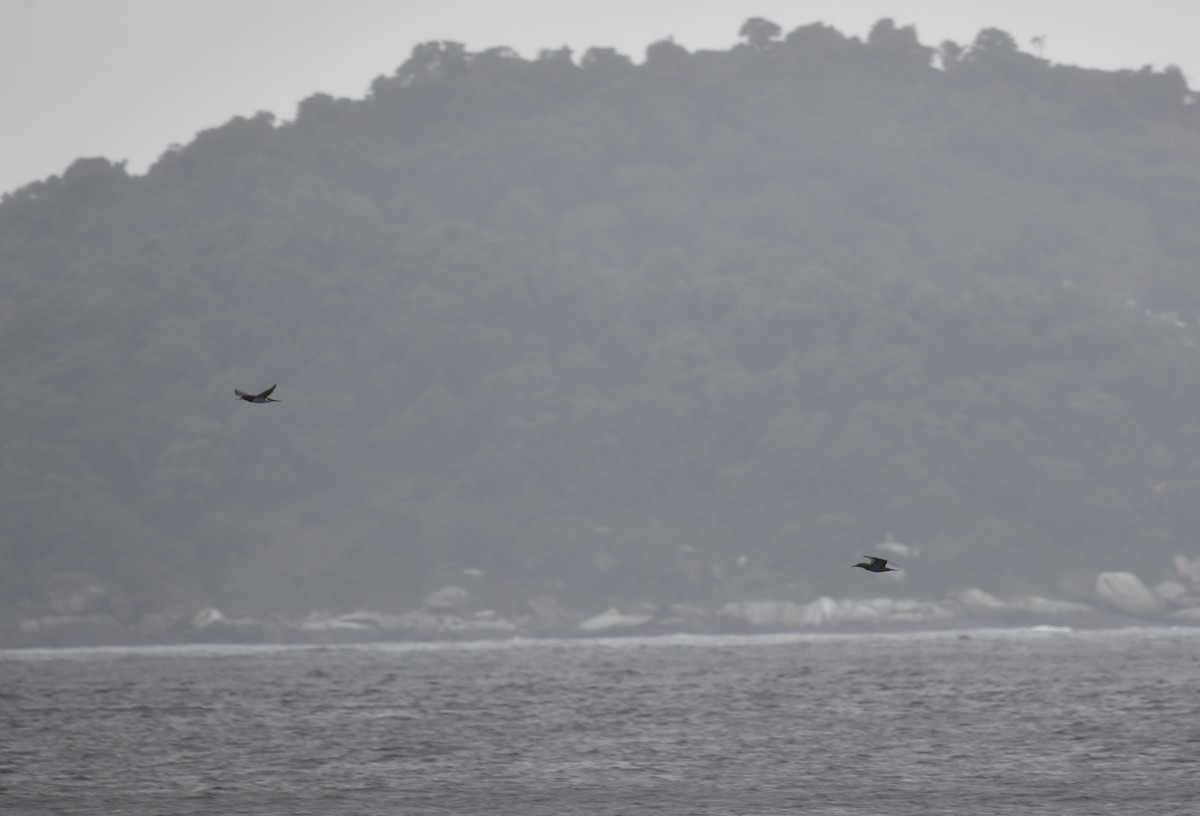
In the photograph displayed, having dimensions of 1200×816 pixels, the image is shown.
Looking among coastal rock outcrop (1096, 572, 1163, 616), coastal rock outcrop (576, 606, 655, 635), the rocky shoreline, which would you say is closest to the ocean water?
the rocky shoreline

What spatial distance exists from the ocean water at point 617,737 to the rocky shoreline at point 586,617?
183ft

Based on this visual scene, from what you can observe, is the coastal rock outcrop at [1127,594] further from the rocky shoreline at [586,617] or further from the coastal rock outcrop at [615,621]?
the coastal rock outcrop at [615,621]

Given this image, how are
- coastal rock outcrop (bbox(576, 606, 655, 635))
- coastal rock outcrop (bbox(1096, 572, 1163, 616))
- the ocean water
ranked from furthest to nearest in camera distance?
coastal rock outcrop (bbox(1096, 572, 1163, 616)), coastal rock outcrop (bbox(576, 606, 655, 635)), the ocean water

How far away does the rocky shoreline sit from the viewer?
528 feet

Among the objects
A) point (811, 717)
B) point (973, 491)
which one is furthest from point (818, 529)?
point (811, 717)

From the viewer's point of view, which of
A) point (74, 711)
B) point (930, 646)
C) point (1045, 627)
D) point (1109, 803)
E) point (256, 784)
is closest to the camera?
point (1109, 803)

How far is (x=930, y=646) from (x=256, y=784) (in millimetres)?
83143

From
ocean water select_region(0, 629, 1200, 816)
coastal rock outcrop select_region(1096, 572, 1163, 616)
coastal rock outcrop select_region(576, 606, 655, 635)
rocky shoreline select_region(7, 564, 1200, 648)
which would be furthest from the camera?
coastal rock outcrop select_region(1096, 572, 1163, 616)

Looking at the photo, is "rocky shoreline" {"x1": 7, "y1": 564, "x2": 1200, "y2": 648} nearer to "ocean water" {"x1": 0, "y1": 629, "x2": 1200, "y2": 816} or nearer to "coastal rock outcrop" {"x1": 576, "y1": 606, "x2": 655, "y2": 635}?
"coastal rock outcrop" {"x1": 576, "y1": 606, "x2": 655, "y2": 635}

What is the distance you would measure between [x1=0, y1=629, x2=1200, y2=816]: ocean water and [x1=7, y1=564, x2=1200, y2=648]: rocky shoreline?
55734mm

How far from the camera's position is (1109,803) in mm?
42500

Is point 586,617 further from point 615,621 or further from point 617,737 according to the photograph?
point 617,737

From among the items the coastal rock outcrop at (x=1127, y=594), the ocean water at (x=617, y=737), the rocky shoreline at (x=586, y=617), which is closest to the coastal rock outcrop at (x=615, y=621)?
the rocky shoreline at (x=586, y=617)

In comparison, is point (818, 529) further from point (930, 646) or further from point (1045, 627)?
point (930, 646)
